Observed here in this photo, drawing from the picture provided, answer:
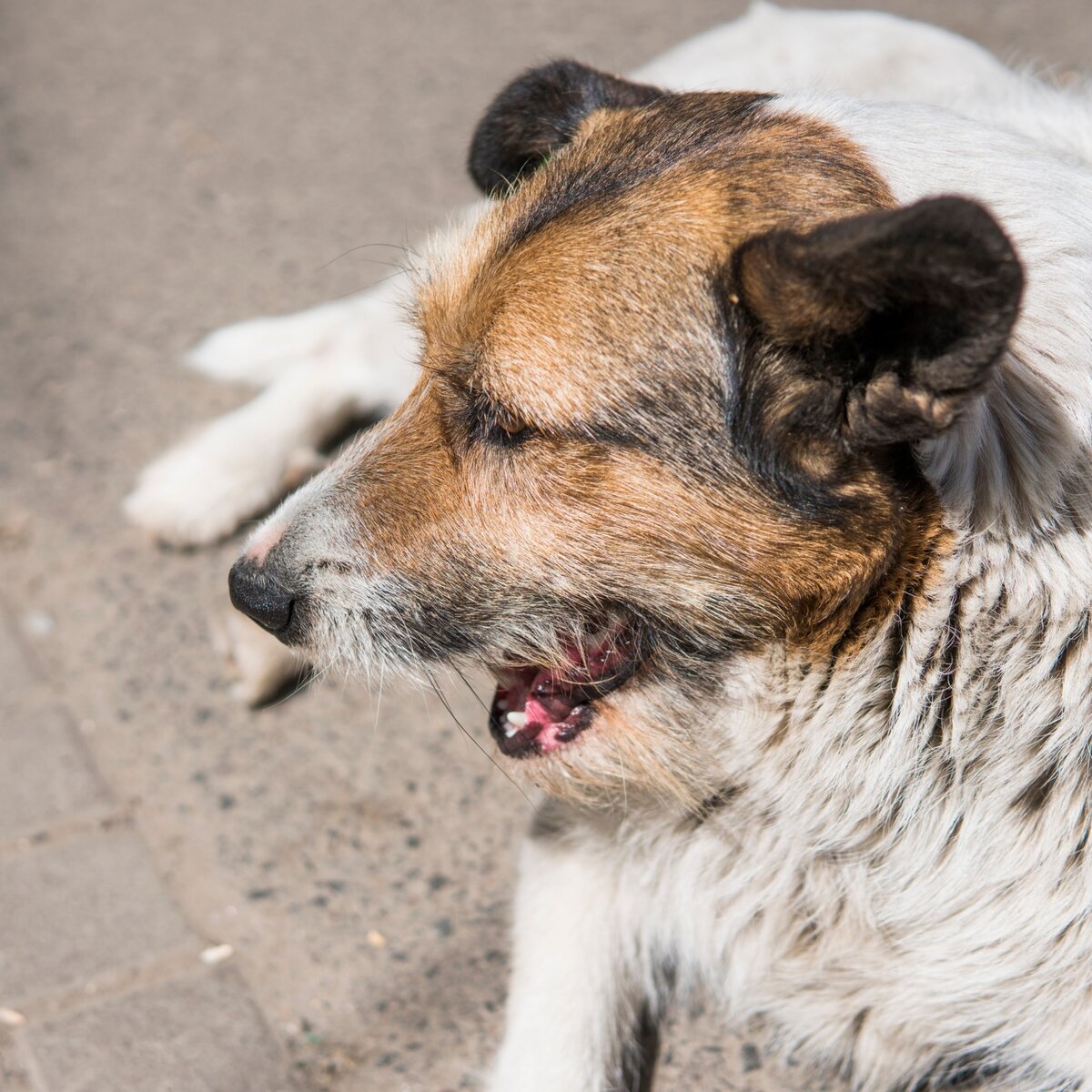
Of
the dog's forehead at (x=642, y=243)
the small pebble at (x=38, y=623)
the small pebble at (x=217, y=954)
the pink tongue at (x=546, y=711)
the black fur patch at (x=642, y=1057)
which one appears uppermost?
the dog's forehead at (x=642, y=243)

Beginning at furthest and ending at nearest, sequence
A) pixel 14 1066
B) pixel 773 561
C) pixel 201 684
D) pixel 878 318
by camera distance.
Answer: pixel 201 684 < pixel 14 1066 < pixel 773 561 < pixel 878 318

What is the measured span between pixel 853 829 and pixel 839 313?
99cm

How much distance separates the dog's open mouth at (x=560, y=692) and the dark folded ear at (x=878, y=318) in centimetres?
57

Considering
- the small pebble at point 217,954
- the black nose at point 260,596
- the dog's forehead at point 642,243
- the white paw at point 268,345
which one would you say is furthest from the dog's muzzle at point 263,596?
the white paw at point 268,345

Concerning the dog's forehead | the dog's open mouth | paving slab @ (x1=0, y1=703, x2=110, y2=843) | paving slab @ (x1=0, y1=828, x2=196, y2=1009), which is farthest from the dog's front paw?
the dog's forehead

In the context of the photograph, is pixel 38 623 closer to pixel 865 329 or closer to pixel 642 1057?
pixel 642 1057

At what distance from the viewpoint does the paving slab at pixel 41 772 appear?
336cm

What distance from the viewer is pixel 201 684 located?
372 centimetres

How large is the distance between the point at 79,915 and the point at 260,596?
116 centimetres

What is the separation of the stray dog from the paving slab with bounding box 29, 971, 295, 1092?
0.59 metres

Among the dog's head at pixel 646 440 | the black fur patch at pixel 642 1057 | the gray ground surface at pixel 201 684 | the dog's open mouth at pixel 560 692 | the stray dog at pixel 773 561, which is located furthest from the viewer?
the gray ground surface at pixel 201 684

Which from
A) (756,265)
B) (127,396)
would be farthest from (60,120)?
(756,265)

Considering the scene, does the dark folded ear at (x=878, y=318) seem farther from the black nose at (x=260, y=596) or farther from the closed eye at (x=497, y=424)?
the black nose at (x=260, y=596)

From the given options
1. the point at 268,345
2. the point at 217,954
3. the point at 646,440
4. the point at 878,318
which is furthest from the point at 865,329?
the point at 268,345
